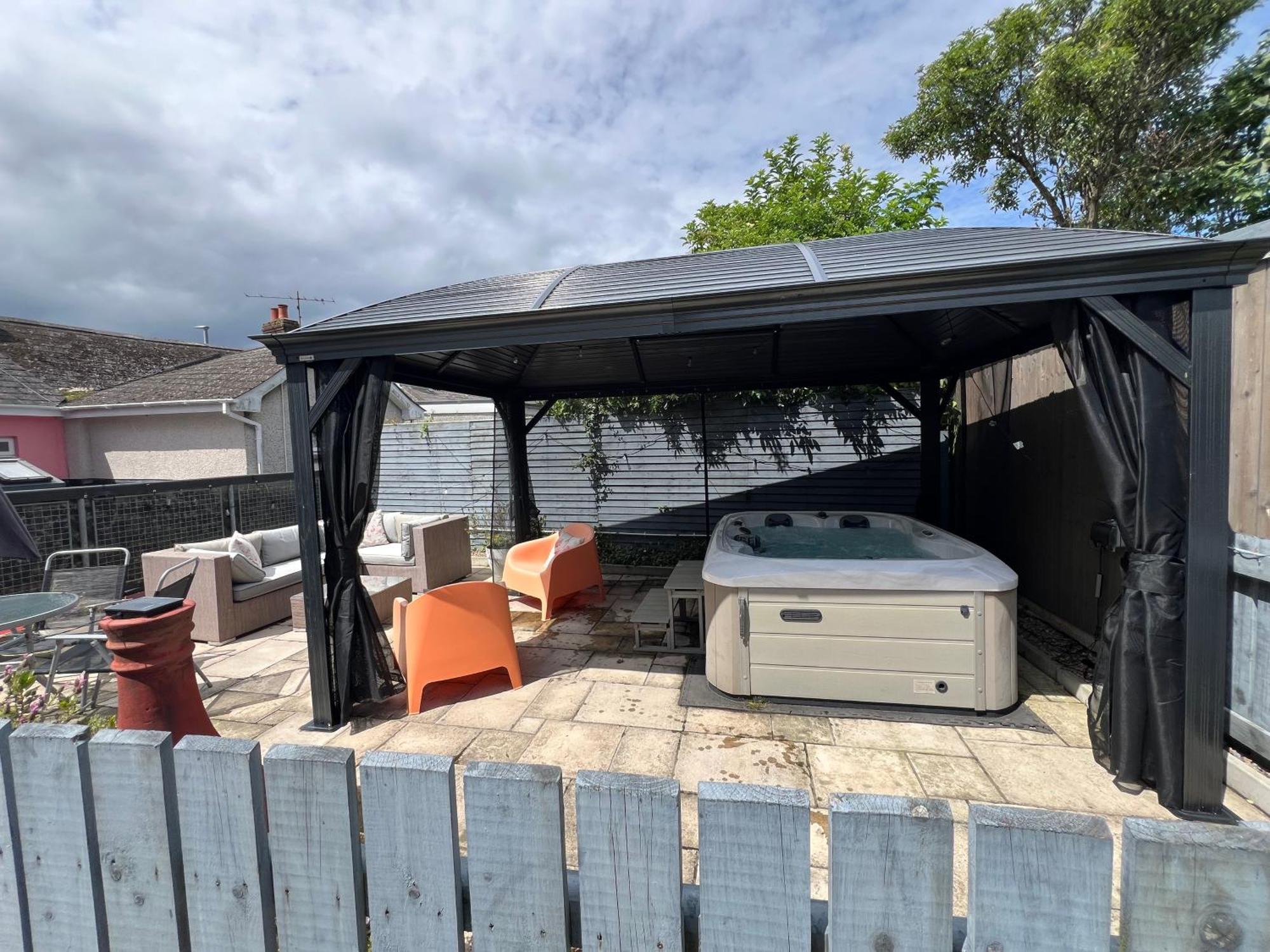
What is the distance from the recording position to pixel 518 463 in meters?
6.78

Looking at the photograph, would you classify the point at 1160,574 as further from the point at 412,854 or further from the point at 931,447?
the point at 931,447

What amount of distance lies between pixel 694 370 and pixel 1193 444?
4162 mm

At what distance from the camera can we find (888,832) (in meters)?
0.76

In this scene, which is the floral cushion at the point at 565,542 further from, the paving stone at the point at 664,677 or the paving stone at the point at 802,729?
the paving stone at the point at 802,729

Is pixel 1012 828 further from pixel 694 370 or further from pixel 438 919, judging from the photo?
pixel 694 370

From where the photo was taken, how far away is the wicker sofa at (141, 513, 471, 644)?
4.41 m

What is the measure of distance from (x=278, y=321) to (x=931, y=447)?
393 inches

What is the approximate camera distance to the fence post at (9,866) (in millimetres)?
1029

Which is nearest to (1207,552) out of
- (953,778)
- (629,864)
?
(953,778)

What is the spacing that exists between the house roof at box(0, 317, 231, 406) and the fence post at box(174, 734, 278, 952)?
12.3 meters

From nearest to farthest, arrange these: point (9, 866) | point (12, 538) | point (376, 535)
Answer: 1. point (9, 866)
2. point (12, 538)
3. point (376, 535)

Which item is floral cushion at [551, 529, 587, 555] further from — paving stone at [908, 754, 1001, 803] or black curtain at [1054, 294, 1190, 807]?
black curtain at [1054, 294, 1190, 807]

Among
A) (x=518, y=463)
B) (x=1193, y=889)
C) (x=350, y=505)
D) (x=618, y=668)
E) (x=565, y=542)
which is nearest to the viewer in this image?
(x=1193, y=889)

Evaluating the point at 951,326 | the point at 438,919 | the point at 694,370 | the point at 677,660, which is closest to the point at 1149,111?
the point at 951,326
